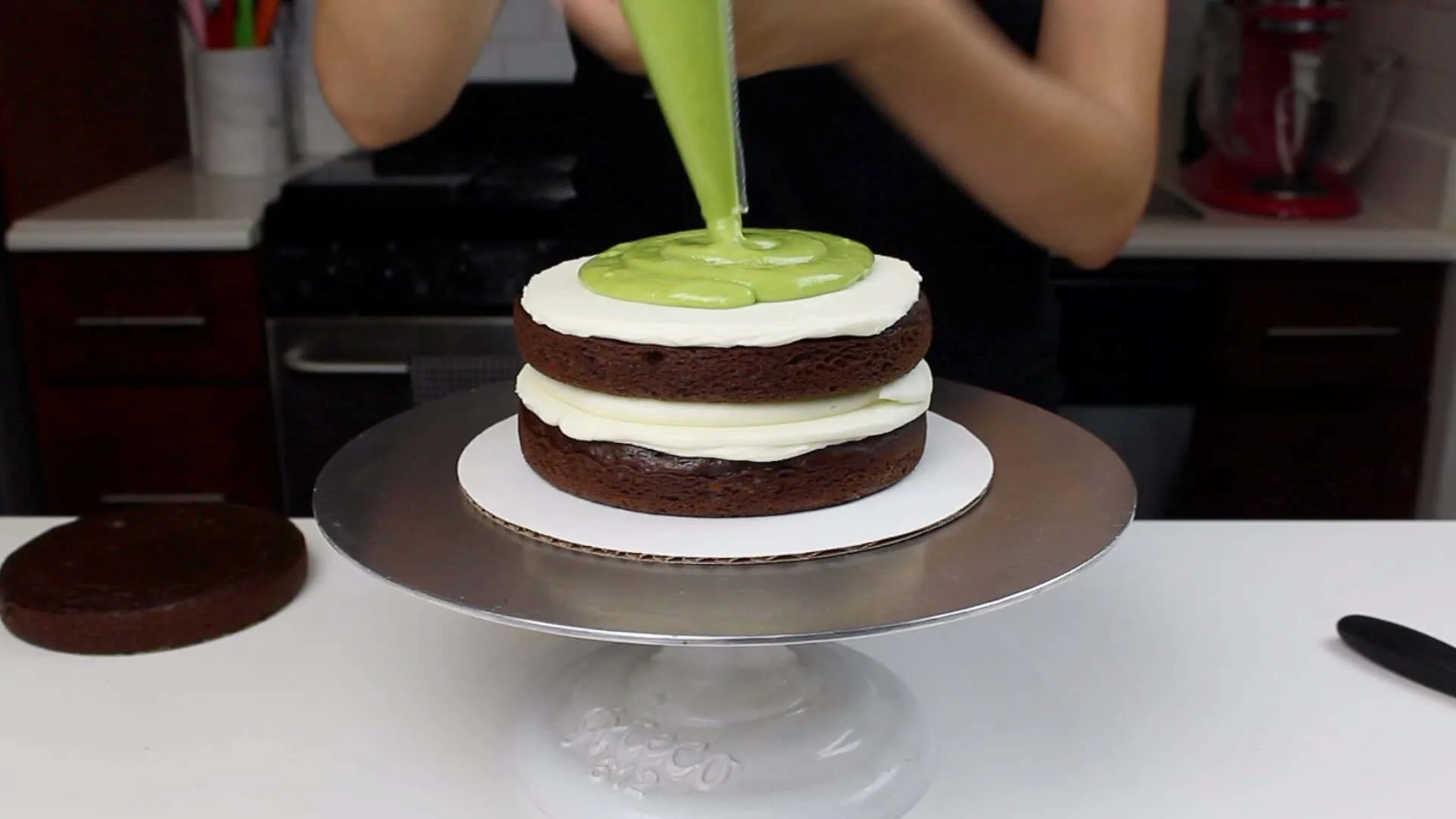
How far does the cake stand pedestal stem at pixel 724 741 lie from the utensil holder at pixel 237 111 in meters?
1.88

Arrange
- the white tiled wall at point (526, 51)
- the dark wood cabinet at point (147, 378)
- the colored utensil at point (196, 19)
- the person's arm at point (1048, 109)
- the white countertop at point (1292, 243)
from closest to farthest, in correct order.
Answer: the person's arm at point (1048, 109) < the white countertop at point (1292, 243) < the dark wood cabinet at point (147, 378) < the colored utensil at point (196, 19) < the white tiled wall at point (526, 51)

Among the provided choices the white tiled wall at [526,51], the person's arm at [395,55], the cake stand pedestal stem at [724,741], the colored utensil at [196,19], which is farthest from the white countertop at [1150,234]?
the cake stand pedestal stem at [724,741]

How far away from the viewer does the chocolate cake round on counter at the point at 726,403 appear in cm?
73

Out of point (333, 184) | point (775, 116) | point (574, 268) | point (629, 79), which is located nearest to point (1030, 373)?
point (775, 116)

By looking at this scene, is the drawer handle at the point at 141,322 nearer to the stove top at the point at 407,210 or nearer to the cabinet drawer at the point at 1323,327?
the stove top at the point at 407,210

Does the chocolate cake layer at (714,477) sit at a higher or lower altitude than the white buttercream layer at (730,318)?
lower

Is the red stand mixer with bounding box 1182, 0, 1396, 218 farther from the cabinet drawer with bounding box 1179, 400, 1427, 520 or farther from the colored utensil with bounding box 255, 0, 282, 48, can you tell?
the colored utensil with bounding box 255, 0, 282, 48

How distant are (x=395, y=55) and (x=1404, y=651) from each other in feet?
2.79

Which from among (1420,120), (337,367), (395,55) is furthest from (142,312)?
(1420,120)

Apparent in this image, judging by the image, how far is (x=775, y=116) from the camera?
1324 millimetres

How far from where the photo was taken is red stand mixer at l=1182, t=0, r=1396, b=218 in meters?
2.06

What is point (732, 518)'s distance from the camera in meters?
0.73

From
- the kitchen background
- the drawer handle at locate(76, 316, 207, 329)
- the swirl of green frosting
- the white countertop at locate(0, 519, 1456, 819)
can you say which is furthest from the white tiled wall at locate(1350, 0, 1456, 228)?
the drawer handle at locate(76, 316, 207, 329)

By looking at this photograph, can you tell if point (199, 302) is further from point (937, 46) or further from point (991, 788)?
point (991, 788)
